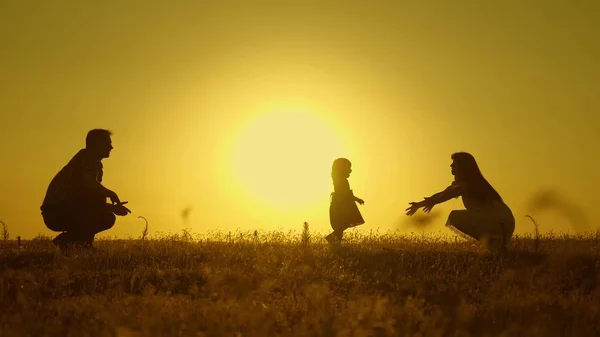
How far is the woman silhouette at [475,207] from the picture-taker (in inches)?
542

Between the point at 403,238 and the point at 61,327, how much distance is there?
36.7 ft

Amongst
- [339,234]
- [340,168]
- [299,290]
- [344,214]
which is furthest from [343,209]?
[299,290]

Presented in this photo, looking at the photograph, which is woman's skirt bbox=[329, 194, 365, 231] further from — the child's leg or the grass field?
the grass field

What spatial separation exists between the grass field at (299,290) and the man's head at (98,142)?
6.14 feet

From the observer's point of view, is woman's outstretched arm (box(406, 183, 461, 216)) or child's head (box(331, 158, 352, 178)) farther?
child's head (box(331, 158, 352, 178))

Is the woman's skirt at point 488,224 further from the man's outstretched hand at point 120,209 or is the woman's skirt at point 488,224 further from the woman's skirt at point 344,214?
the man's outstretched hand at point 120,209

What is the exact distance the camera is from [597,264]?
11.6 m

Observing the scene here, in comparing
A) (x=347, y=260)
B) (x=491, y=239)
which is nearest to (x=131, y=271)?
(x=347, y=260)

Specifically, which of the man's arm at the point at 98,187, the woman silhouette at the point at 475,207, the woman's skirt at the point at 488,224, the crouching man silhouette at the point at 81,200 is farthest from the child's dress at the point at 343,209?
the man's arm at the point at 98,187

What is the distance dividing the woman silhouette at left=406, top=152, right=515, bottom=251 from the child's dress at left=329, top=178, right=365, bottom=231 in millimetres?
3015

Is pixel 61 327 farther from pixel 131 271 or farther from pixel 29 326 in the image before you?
pixel 131 271

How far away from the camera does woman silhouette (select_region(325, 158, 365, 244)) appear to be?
17109 millimetres

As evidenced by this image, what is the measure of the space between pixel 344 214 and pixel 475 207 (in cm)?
388

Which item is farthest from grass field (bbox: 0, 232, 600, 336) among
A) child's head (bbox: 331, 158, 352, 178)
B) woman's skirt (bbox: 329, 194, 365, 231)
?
child's head (bbox: 331, 158, 352, 178)
